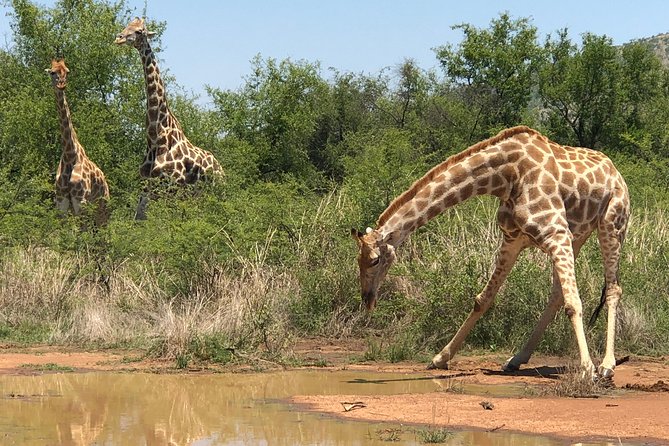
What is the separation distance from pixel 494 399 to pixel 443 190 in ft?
7.47

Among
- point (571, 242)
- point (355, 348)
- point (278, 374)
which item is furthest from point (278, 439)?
point (355, 348)

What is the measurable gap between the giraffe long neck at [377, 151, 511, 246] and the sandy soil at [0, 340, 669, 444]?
5.08 feet

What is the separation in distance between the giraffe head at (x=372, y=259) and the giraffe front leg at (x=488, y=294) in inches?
42.0

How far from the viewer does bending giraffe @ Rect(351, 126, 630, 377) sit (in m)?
10.7

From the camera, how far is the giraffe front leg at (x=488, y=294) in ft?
37.1

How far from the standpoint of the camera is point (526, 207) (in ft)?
35.5

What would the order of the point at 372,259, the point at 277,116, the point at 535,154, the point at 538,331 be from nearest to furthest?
the point at 372,259 → the point at 535,154 → the point at 538,331 → the point at 277,116

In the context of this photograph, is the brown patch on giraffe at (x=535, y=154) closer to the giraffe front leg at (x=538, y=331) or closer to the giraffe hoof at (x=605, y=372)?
the giraffe front leg at (x=538, y=331)

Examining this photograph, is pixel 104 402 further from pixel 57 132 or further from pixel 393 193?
pixel 57 132

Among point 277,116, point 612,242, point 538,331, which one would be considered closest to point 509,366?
point 538,331

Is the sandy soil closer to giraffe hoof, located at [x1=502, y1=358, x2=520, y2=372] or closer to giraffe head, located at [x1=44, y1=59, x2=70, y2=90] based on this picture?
giraffe hoof, located at [x1=502, y1=358, x2=520, y2=372]

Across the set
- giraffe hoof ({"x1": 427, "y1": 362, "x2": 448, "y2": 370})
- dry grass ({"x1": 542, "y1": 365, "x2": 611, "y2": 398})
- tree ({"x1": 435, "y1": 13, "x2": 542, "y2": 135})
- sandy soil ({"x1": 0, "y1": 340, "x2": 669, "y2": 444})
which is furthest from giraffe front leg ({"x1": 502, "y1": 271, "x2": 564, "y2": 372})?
tree ({"x1": 435, "y1": 13, "x2": 542, "y2": 135})

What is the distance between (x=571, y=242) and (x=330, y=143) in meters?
20.6

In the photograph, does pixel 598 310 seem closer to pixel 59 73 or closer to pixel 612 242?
pixel 612 242
